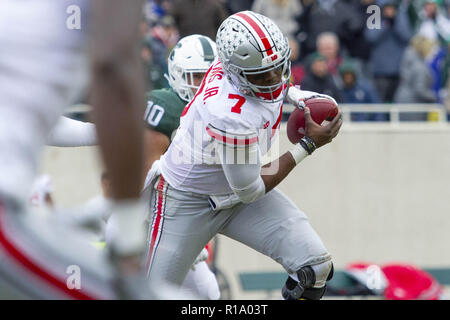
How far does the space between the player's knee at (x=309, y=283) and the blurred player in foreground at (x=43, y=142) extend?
7.13 ft

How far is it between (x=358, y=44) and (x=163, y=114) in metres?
4.54

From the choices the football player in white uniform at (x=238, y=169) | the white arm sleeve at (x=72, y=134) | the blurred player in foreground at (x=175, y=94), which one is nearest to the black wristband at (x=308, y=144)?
the football player in white uniform at (x=238, y=169)

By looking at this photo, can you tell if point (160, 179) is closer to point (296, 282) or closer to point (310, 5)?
point (296, 282)

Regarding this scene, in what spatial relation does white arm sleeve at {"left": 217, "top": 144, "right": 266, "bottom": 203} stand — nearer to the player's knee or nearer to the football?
the football

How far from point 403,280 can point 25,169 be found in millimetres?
5413

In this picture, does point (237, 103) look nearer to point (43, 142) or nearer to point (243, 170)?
point (243, 170)

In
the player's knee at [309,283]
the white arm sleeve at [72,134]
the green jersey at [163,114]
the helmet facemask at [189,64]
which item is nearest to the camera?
the white arm sleeve at [72,134]

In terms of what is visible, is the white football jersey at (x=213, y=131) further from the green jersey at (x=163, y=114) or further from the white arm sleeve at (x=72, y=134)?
the white arm sleeve at (x=72, y=134)

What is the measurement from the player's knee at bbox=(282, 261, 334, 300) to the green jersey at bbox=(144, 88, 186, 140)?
104 cm

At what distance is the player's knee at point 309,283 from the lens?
4184 mm

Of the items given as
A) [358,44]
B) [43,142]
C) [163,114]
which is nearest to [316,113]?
[163,114]

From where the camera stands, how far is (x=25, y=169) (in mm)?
2084

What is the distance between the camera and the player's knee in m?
4.18
